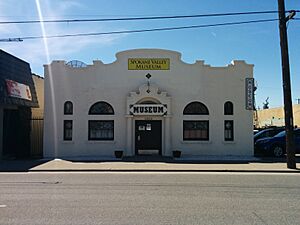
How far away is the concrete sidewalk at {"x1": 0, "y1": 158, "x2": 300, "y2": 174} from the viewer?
16.2 m

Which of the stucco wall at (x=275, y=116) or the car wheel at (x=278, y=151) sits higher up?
the stucco wall at (x=275, y=116)

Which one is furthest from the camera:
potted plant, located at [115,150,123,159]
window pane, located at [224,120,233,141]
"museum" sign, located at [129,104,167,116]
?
window pane, located at [224,120,233,141]

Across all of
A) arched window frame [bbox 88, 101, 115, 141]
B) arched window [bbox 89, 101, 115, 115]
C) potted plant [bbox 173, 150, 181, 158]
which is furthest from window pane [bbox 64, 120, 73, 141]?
potted plant [bbox 173, 150, 181, 158]

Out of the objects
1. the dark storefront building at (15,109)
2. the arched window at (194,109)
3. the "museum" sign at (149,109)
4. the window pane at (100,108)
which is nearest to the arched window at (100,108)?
the window pane at (100,108)

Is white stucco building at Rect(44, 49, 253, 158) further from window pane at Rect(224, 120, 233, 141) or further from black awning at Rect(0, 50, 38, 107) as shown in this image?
black awning at Rect(0, 50, 38, 107)

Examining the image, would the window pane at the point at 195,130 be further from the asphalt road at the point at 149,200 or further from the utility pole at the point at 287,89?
the asphalt road at the point at 149,200

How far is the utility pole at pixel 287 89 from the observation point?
16.7 m

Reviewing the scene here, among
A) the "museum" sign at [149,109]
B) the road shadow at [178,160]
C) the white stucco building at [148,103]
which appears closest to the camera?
Answer: the road shadow at [178,160]

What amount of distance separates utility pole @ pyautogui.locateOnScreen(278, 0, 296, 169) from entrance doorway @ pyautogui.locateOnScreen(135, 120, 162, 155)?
7.50 metres

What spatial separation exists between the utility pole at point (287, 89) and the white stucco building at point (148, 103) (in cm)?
510

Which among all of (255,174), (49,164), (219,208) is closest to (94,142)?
(49,164)

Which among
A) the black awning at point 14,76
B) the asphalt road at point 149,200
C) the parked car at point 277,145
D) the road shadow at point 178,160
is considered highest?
the black awning at point 14,76

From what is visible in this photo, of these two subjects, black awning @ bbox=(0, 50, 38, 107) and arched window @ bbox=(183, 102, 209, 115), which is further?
arched window @ bbox=(183, 102, 209, 115)

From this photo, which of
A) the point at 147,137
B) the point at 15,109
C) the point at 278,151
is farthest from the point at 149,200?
the point at 15,109
